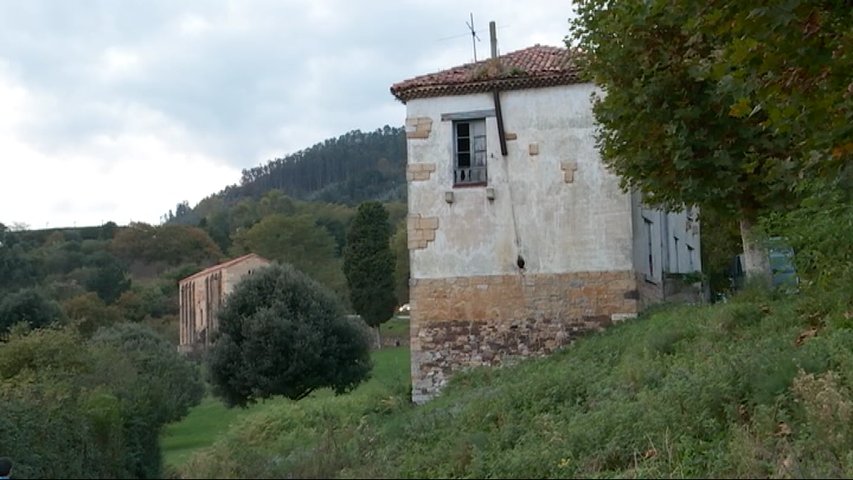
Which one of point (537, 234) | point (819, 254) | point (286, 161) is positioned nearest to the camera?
point (819, 254)

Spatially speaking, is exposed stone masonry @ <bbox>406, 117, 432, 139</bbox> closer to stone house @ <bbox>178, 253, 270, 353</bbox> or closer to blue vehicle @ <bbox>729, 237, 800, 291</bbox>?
blue vehicle @ <bbox>729, 237, 800, 291</bbox>

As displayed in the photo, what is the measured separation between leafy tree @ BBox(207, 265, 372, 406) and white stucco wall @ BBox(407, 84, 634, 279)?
1154 centimetres

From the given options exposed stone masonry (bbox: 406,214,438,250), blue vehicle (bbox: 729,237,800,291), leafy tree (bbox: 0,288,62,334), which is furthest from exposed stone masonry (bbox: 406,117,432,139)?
leafy tree (bbox: 0,288,62,334)

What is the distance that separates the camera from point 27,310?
43.6 metres

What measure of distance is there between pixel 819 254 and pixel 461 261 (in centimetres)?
842

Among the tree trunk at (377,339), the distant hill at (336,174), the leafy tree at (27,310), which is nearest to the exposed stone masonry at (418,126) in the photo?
the leafy tree at (27,310)

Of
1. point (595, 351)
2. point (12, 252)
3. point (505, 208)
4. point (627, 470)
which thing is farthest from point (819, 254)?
point (12, 252)

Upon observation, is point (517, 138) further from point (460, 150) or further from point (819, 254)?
point (819, 254)

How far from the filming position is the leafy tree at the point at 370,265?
4878cm

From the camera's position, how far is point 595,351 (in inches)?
612

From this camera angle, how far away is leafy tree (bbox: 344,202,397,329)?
1921 inches

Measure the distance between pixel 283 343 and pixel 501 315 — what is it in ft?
40.4

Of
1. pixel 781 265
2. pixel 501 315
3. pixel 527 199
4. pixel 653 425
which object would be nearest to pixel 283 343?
pixel 501 315

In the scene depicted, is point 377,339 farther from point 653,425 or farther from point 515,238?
point 653,425
